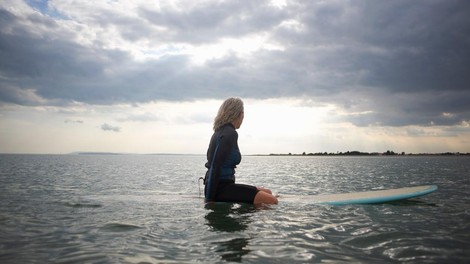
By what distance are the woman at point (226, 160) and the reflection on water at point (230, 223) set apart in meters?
0.25

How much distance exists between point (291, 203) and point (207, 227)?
11.7 ft

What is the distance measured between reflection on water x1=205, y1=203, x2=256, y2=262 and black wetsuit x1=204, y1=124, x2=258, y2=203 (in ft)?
0.82

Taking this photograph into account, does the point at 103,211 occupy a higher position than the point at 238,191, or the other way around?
the point at 238,191

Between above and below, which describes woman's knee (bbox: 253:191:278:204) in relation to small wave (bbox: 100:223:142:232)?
above

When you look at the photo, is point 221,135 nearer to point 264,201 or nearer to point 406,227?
point 264,201

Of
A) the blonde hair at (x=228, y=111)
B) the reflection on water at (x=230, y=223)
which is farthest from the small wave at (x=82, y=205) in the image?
the blonde hair at (x=228, y=111)

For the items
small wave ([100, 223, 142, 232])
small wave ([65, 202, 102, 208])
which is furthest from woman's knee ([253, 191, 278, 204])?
small wave ([65, 202, 102, 208])

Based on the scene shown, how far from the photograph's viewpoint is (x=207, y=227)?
5.99 metres

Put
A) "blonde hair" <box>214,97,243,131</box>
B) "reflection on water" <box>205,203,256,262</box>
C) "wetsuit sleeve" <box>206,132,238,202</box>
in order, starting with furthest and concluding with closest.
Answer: "blonde hair" <box>214,97,243,131</box>
"wetsuit sleeve" <box>206,132,238,202</box>
"reflection on water" <box>205,203,256,262</box>

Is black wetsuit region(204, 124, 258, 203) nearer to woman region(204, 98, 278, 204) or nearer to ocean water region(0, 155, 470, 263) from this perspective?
woman region(204, 98, 278, 204)

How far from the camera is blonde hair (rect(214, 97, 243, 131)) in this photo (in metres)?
7.89

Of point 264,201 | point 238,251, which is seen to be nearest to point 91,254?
point 238,251

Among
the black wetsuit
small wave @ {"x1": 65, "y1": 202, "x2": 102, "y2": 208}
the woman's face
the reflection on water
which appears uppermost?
the woman's face

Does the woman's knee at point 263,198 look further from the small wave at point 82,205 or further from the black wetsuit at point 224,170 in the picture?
the small wave at point 82,205
